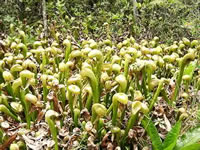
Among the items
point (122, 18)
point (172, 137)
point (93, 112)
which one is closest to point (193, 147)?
point (172, 137)

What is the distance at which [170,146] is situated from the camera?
3.25ft

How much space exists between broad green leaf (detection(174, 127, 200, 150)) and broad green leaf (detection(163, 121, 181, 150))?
5cm

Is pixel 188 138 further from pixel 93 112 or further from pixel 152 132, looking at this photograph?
pixel 93 112

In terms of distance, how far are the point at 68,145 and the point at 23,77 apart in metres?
0.33

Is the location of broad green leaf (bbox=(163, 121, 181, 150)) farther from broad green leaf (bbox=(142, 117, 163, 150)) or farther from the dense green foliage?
the dense green foliage

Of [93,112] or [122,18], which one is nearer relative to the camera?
[93,112]

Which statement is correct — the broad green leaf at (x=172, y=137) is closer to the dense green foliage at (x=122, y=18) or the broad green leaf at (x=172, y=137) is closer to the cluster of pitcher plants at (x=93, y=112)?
the cluster of pitcher plants at (x=93, y=112)

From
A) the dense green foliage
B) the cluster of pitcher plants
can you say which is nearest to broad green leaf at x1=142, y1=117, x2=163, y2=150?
the cluster of pitcher plants

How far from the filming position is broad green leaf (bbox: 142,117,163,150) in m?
1.00

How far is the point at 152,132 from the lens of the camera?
1002 mm

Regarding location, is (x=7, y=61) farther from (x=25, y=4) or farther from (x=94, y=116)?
(x=25, y=4)

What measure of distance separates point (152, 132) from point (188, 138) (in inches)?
6.3

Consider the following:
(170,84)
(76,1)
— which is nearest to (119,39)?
(170,84)

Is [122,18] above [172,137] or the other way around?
above
